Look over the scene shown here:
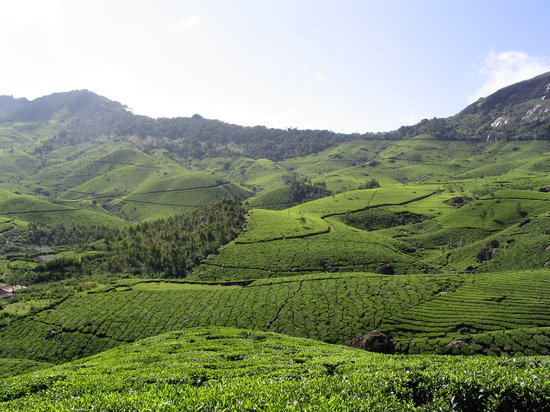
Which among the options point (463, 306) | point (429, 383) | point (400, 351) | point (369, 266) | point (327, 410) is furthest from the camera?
point (369, 266)

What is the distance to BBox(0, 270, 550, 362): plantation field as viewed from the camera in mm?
84250

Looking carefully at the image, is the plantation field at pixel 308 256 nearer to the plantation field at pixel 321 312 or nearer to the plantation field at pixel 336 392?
the plantation field at pixel 321 312

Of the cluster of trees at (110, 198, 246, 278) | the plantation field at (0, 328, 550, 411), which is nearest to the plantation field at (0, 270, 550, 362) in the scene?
the cluster of trees at (110, 198, 246, 278)

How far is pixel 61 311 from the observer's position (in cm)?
11456

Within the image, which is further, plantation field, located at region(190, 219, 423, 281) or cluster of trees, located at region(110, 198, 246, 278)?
cluster of trees, located at region(110, 198, 246, 278)

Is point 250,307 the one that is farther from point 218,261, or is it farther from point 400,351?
point 218,261

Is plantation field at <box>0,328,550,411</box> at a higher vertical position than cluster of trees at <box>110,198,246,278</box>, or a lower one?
higher

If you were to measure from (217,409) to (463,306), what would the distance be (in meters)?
94.7

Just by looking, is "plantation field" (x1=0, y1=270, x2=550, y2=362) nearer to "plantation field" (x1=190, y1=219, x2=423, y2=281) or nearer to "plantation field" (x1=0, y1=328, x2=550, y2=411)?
"plantation field" (x1=190, y1=219, x2=423, y2=281)

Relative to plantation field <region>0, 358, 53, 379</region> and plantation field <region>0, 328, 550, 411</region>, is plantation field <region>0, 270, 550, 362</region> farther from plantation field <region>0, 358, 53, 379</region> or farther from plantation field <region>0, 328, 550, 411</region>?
plantation field <region>0, 328, 550, 411</region>

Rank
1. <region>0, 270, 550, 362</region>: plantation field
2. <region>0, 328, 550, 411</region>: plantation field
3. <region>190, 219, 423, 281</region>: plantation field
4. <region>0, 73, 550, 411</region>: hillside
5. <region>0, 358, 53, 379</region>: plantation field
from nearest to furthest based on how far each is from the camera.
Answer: <region>0, 328, 550, 411</region>: plantation field
<region>0, 73, 550, 411</region>: hillside
<region>0, 358, 53, 379</region>: plantation field
<region>0, 270, 550, 362</region>: plantation field
<region>190, 219, 423, 281</region>: plantation field

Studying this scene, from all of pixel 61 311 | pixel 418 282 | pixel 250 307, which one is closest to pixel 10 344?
pixel 61 311

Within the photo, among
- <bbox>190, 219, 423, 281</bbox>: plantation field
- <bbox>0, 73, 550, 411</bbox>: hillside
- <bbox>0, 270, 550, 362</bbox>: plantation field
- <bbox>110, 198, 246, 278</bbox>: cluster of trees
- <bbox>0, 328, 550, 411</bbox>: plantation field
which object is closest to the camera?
<bbox>0, 328, 550, 411</bbox>: plantation field

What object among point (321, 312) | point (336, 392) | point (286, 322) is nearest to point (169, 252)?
point (286, 322)
